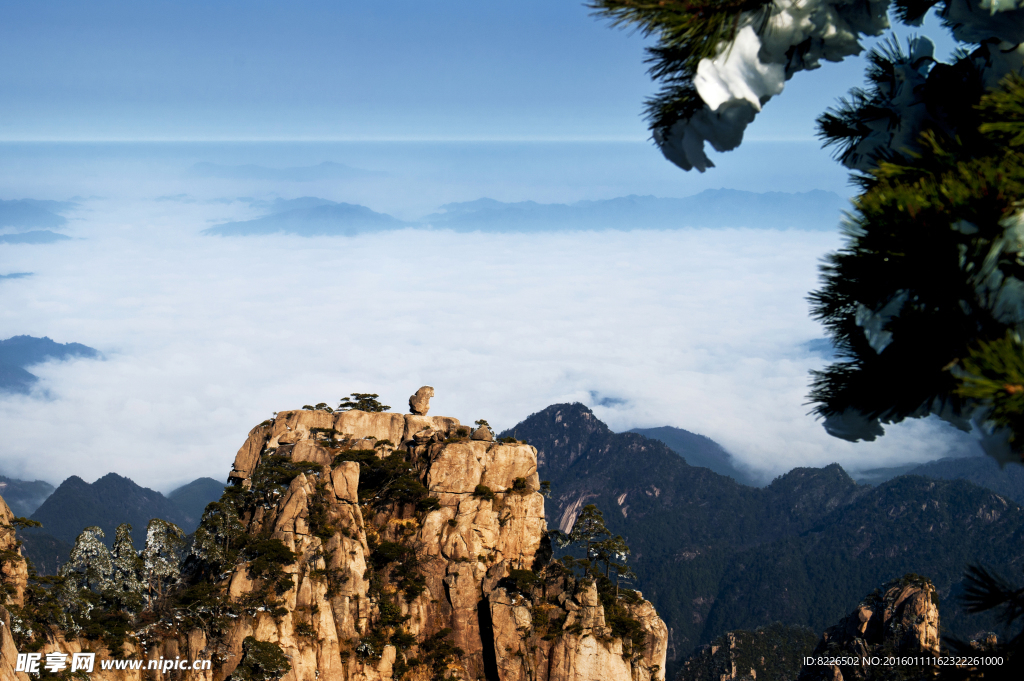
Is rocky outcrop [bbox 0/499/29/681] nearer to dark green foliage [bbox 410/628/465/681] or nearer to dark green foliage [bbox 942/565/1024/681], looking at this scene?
dark green foliage [bbox 410/628/465/681]

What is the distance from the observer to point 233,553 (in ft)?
163

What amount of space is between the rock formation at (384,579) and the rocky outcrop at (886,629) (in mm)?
21546

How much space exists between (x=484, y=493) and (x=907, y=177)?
5302cm

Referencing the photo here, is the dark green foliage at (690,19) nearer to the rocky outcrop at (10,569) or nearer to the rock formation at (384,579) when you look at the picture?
the rocky outcrop at (10,569)

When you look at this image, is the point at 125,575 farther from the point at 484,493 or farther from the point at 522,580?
the point at 522,580

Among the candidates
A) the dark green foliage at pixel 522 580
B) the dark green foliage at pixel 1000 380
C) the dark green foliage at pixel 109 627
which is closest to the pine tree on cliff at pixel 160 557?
the dark green foliage at pixel 109 627

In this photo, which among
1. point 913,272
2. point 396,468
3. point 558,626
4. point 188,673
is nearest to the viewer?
point 913,272

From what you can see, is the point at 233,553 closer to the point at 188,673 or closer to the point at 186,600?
the point at 186,600

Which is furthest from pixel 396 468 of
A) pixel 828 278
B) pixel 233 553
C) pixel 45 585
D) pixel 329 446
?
pixel 828 278

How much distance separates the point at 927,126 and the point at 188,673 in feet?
158

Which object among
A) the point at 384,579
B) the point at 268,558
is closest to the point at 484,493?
the point at 384,579

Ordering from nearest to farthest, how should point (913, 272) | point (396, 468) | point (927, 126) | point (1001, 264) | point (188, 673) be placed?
point (1001, 264) → point (913, 272) → point (927, 126) → point (188, 673) → point (396, 468)

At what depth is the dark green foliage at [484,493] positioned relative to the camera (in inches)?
2288

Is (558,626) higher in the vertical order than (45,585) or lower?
lower
